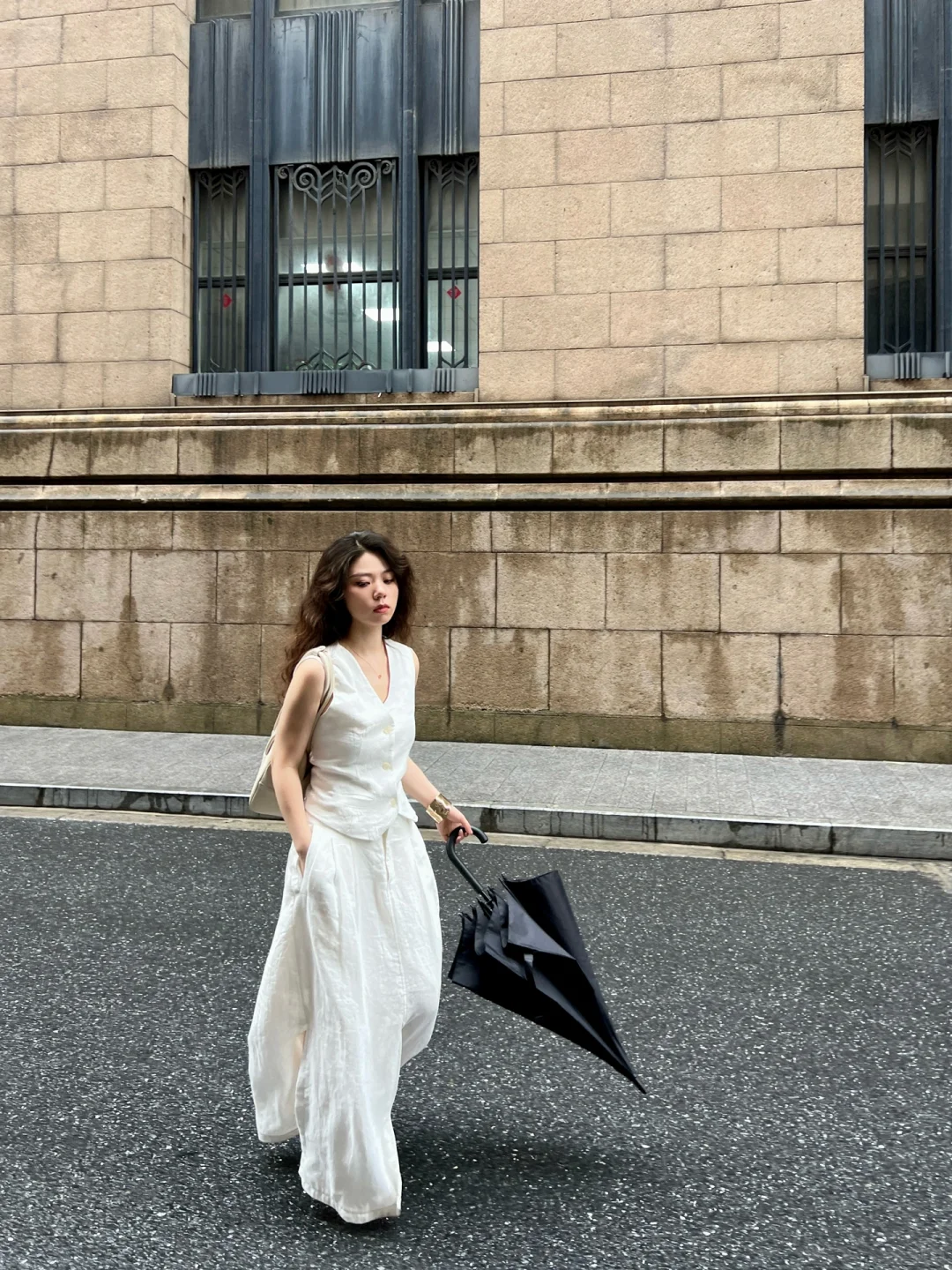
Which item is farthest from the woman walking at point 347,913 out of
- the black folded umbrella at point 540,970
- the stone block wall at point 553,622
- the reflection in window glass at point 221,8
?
the reflection in window glass at point 221,8

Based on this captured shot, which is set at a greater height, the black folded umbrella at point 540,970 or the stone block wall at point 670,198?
the stone block wall at point 670,198

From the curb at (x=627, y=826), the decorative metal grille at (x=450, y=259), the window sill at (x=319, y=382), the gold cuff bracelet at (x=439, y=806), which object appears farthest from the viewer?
the decorative metal grille at (x=450, y=259)

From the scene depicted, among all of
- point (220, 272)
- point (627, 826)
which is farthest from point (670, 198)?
point (627, 826)

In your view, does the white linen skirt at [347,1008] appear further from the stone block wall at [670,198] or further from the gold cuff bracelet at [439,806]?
the stone block wall at [670,198]

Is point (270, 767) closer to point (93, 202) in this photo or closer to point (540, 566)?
point (540, 566)

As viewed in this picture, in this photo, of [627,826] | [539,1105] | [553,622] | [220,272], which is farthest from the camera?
[220,272]

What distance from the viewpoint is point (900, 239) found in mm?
11078

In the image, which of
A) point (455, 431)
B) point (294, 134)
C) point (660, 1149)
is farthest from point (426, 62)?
point (660, 1149)

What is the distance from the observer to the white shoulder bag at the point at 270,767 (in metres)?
2.94

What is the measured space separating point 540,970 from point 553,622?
7621 mm

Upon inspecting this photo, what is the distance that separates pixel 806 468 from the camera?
33.0ft

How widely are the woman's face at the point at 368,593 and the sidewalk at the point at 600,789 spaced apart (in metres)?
4.62

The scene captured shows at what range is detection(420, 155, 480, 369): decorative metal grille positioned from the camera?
1189cm

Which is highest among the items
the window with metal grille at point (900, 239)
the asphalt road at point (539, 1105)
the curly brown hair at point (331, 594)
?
the window with metal grille at point (900, 239)
